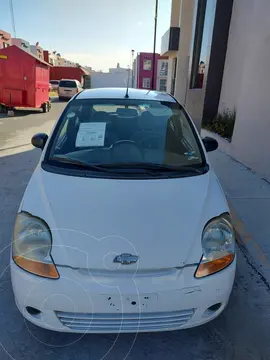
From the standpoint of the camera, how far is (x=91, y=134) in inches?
106

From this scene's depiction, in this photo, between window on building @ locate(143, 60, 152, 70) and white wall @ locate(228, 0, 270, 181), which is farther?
window on building @ locate(143, 60, 152, 70)

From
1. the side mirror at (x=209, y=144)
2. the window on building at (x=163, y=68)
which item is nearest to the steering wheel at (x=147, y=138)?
the side mirror at (x=209, y=144)

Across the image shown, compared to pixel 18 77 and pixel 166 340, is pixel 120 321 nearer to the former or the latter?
pixel 166 340

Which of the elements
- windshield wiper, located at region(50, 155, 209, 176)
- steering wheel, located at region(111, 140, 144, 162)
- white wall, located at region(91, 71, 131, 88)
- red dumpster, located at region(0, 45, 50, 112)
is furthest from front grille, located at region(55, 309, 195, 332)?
white wall, located at region(91, 71, 131, 88)

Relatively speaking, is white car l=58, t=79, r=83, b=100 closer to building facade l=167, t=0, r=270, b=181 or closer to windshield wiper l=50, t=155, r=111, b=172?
building facade l=167, t=0, r=270, b=181

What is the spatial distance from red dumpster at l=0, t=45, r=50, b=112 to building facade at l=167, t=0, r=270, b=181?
6.51 metres

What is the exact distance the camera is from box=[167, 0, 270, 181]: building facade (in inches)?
208

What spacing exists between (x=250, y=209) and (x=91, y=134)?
2.42 metres

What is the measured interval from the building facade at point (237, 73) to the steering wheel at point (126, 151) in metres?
3.23

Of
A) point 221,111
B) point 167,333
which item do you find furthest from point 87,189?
point 221,111

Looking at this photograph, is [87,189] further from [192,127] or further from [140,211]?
[192,127]

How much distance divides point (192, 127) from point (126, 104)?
0.74 metres

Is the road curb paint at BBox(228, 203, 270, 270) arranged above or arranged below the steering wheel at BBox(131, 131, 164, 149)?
below

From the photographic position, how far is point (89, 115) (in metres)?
2.95
